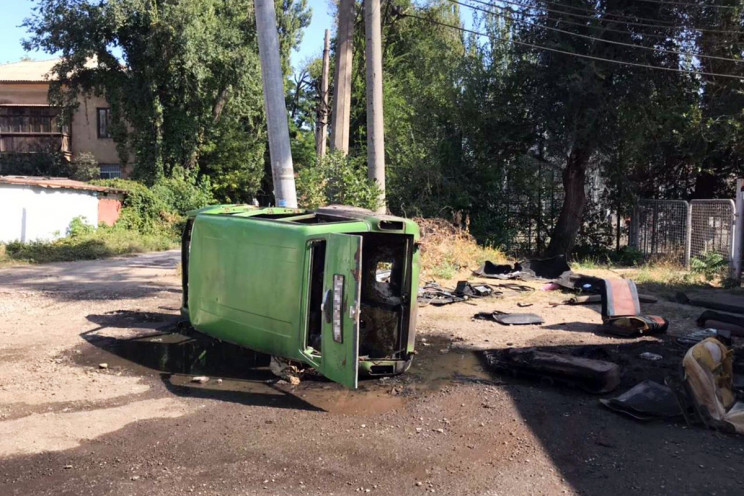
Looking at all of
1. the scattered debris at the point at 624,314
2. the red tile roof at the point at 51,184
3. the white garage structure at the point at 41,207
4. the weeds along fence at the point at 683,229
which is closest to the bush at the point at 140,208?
the red tile roof at the point at 51,184

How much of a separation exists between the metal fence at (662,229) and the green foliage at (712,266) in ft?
4.85

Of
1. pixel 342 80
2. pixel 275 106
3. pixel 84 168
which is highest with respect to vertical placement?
pixel 342 80

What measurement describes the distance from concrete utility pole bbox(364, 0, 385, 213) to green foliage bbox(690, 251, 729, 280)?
24.7 feet

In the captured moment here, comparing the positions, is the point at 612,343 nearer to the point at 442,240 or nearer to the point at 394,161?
the point at 442,240

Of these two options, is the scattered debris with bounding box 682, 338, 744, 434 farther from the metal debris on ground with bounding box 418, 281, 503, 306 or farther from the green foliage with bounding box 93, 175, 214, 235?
the green foliage with bounding box 93, 175, 214, 235

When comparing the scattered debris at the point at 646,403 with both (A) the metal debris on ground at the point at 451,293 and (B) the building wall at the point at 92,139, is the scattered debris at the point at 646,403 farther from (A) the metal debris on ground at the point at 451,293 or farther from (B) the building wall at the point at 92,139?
(B) the building wall at the point at 92,139

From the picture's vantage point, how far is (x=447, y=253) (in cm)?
1436

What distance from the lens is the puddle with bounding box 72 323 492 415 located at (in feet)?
18.0

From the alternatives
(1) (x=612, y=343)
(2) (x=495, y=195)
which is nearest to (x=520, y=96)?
(2) (x=495, y=195)

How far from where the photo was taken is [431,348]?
745cm

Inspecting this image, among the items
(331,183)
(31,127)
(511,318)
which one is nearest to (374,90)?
(331,183)

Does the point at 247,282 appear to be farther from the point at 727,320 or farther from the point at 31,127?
the point at 31,127

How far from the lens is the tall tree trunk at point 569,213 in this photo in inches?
719

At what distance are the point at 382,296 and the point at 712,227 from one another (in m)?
11.3
